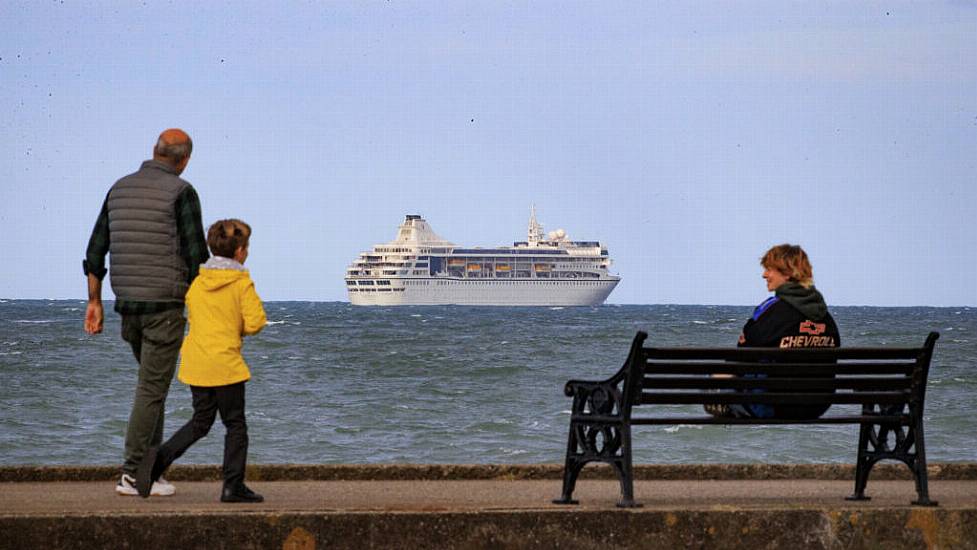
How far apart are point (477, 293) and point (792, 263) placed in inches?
4065

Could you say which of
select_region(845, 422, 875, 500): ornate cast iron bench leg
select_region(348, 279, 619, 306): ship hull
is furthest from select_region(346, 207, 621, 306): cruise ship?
select_region(845, 422, 875, 500): ornate cast iron bench leg

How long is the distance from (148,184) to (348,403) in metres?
16.3

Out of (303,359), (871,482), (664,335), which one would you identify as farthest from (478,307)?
(871,482)

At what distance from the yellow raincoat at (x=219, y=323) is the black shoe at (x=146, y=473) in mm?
328

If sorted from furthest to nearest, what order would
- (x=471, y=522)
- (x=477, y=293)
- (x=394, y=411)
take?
(x=477, y=293)
(x=394, y=411)
(x=471, y=522)

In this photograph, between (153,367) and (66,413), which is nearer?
(153,367)

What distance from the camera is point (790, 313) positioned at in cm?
534

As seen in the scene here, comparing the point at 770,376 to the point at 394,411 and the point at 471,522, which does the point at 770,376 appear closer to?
the point at 471,522

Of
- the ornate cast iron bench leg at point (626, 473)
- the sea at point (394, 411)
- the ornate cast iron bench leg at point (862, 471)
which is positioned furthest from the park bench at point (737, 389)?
the sea at point (394, 411)

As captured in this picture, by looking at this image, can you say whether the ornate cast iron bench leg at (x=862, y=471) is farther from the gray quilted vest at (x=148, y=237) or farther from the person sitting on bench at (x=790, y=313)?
the gray quilted vest at (x=148, y=237)

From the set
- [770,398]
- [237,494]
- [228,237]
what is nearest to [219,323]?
[228,237]

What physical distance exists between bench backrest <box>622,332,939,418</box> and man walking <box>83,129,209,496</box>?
1.47 metres

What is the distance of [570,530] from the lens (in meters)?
4.76

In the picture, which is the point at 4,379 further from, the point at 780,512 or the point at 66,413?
the point at 780,512
